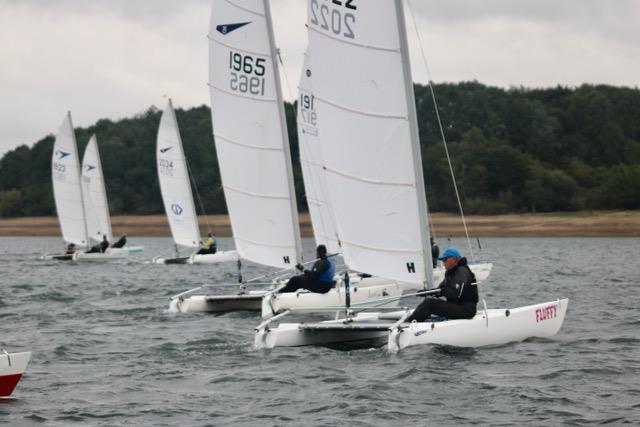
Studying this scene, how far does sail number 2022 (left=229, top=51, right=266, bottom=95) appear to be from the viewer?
2134 centimetres

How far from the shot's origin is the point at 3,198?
100812mm

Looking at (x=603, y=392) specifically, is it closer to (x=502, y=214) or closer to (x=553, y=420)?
(x=553, y=420)

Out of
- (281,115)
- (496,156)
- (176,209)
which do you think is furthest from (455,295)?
(496,156)

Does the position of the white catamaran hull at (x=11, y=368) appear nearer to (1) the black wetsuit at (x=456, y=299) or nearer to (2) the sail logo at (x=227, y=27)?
(1) the black wetsuit at (x=456, y=299)

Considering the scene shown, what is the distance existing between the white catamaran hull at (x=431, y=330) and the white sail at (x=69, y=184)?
3464 centimetres

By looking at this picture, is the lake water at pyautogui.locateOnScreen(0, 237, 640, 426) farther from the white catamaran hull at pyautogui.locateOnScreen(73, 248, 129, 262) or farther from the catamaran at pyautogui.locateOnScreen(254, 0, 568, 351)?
the white catamaran hull at pyautogui.locateOnScreen(73, 248, 129, 262)

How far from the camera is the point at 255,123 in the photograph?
21500 millimetres

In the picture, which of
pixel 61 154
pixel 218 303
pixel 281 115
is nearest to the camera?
pixel 218 303

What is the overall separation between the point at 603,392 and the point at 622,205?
62572 mm

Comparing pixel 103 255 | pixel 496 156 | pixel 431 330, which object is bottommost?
pixel 431 330

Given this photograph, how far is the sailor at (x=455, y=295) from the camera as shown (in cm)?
1453

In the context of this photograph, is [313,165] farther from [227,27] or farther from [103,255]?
[103,255]

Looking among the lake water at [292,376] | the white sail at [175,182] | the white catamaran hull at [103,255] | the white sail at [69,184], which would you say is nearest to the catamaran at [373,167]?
the lake water at [292,376]

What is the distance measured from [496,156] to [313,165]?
2184 inches
